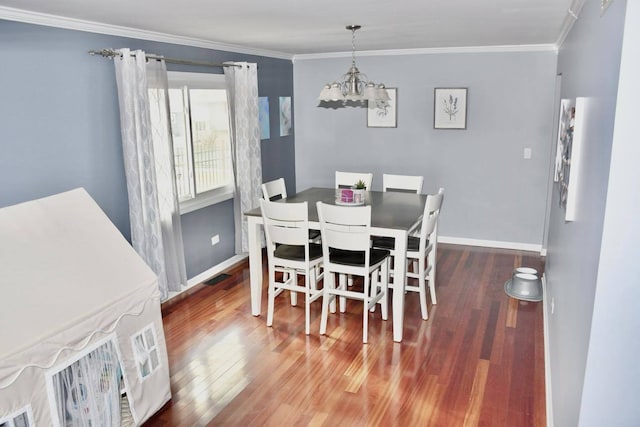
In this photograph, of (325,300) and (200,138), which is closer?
(325,300)

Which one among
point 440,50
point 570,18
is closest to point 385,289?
point 570,18

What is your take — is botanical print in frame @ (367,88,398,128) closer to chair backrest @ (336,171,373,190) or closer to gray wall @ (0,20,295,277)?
chair backrest @ (336,171,373,190)

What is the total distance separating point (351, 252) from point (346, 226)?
0.48 meters

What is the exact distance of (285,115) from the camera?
6668mm

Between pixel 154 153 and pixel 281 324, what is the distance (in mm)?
1807

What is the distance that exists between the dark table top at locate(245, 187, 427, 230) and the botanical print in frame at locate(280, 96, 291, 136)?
5.62 ft

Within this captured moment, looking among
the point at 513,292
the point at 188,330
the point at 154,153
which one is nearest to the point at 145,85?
the point at 154,153

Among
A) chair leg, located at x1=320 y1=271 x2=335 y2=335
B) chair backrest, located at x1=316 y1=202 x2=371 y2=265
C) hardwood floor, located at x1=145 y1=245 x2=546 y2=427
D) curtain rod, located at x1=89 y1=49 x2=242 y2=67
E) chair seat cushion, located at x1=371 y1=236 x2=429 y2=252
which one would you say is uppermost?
curtain rod, located at x1=89 y1=49 x2=242 y2=67

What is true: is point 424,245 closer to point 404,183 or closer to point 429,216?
point 429,216

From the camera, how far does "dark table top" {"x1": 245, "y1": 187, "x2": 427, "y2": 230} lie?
13.0ft

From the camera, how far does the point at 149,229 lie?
4.27 metres

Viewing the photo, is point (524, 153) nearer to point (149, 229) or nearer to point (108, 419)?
point (149, 229)

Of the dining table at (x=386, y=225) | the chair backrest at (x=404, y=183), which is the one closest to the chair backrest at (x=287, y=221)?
the dining table at (x=386, y=225)

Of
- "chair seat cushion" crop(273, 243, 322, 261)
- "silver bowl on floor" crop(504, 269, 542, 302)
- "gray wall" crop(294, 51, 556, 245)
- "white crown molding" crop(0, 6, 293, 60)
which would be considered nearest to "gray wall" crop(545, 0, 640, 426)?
"chair seat cushion" crop(273, 243, 322, 261)
